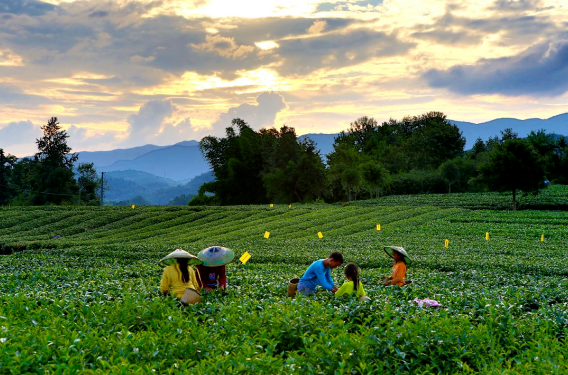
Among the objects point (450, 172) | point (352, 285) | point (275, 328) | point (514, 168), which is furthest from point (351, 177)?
point (275, 328)

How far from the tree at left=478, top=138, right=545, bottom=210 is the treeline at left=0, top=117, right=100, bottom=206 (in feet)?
178

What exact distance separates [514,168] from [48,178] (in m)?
68.5

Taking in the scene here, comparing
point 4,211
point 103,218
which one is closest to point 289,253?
point 103,218

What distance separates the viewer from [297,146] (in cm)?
8600

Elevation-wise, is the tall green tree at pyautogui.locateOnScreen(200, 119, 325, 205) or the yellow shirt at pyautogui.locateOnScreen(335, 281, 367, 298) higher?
the tall green tree at pyautogui.locateOnScreen(200, 119, 325, 205)

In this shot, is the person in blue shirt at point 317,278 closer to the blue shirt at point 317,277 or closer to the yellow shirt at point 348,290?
the blue shirt at point 317,277

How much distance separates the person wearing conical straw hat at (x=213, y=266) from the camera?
11.1 metres

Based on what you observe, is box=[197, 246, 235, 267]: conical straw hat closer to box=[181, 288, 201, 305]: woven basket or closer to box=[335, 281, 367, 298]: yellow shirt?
box=[181, 288, 201, 305]: woven basket

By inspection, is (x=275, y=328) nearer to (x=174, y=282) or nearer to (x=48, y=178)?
(x=174, y=282)

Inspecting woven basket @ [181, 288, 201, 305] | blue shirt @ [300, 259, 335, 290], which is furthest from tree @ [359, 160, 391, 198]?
woven basket @ [181, 288, 201, 305]

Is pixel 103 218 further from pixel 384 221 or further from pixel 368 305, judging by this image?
pixel 368 305

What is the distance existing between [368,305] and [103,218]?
43.8 meters

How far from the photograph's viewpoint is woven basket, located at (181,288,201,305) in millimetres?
9523

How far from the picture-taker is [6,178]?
9544cm
